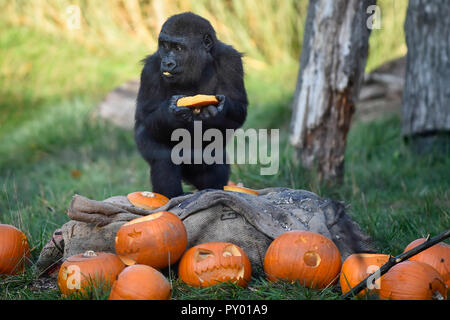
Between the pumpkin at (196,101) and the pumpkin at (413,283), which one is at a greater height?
the pumpkin at (196,101)

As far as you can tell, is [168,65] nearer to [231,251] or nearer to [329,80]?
[231,251]

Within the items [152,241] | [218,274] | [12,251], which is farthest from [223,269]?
[12,251]

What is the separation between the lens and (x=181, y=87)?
4.27m

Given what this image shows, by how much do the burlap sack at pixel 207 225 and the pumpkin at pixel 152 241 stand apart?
26cm

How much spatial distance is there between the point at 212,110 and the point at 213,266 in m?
1.33

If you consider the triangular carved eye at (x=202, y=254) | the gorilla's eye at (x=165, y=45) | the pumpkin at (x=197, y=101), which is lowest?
the triangular carved eye at (x=202, y=254)

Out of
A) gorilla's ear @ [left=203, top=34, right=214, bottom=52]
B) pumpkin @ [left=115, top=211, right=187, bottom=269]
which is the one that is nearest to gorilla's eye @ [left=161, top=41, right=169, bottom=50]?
gorilla's ear @ [left=203, top=34, right=214, bottom=52]

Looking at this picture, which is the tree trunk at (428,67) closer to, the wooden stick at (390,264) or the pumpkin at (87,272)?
the wooden stick at (390,264)

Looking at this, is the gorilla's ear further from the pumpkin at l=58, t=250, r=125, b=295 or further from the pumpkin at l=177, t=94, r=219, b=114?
the pumpkin at l=58, t=250, r=125, b=295

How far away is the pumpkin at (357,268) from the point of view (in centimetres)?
279

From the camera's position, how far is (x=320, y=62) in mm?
5145

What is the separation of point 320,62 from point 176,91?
→ 156 centimetres

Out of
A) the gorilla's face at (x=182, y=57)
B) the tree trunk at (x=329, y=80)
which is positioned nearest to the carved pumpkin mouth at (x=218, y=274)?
the gorilla's face at (x=182, y=57)
